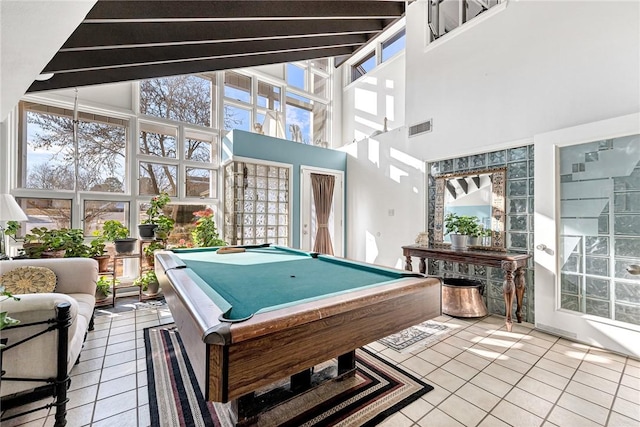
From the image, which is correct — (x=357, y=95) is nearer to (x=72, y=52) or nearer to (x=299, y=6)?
(x=299, y=6)

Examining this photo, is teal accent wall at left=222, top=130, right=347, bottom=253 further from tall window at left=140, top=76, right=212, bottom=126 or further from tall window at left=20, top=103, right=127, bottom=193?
tall window at left=20, top=103, right=127, bottom=193

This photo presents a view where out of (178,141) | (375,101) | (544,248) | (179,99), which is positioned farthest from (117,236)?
(375,101)

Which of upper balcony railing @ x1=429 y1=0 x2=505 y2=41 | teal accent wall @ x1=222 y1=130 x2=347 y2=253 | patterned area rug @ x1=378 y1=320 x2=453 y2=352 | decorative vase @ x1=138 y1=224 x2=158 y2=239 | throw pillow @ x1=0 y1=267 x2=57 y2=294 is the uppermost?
upper balcony railing @ x1=429 y1=0 x2=505 y2=41

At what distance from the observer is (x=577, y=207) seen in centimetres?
265

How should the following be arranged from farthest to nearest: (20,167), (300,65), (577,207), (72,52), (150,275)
Result: (300,65) < (150,275) < (20,167) < (577,207) < (72,52)

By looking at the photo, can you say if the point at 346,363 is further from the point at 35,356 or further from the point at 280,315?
the point at 35,356

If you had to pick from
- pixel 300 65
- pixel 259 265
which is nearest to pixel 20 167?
pixel 259 265

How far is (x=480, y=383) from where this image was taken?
188cm

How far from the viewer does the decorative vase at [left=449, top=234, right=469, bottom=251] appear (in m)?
3.30

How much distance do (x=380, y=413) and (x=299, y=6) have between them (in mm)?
2922

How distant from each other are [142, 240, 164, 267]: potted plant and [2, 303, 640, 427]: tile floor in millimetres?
1075

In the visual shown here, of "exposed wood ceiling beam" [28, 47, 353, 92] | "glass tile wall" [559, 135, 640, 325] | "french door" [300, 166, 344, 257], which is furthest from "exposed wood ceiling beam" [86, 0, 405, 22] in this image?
"french door" [300, 166, 344, 257]

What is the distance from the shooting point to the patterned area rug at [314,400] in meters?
1.52

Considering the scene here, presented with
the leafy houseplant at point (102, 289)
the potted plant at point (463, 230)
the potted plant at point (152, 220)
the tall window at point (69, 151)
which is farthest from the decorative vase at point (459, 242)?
the tall window at point (69, 151)
